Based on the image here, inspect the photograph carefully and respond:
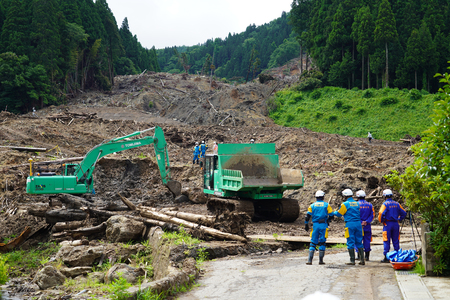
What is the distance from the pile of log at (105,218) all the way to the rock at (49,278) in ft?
12.1

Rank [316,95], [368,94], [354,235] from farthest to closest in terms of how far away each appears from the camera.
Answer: [316,95] → [368,94] → [354,235]

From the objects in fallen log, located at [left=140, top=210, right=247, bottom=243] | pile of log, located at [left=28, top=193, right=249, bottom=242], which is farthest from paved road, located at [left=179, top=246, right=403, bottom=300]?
pile of log, located at [left=28, top=193, right=249, bottom=242]

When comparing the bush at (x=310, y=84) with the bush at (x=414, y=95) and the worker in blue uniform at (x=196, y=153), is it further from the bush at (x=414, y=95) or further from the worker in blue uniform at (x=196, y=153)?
the worker in blue uniform at (x=196, y=153)

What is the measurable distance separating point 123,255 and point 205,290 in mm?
4184

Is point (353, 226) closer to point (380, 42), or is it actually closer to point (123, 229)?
point (123, 229)

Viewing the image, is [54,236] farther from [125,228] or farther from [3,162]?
[3,162]

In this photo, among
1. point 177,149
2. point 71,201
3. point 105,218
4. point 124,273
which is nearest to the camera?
point 124,273

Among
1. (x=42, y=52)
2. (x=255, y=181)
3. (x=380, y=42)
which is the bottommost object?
(x=255, y=181)

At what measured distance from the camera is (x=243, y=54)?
131 metres

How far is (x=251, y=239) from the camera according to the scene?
38.4 ft

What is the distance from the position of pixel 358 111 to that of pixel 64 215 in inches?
1396

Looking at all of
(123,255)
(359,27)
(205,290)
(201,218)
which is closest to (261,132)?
(359,27)

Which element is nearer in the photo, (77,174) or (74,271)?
(74,271)

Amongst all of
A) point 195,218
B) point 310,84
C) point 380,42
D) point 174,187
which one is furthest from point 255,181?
point 310,84
